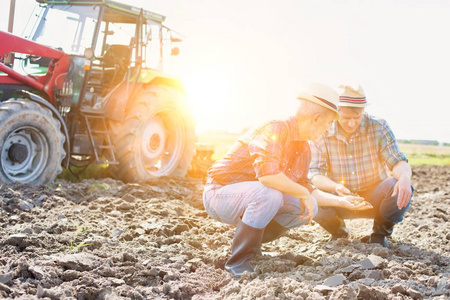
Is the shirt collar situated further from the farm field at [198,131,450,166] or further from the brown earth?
the farm field at [198,131,450,166]

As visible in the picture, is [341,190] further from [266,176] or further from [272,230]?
[266,176]

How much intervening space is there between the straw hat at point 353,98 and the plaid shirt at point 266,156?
733 millimetres

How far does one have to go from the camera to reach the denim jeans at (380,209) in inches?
174

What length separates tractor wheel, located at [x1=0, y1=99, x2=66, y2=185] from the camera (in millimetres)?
6055

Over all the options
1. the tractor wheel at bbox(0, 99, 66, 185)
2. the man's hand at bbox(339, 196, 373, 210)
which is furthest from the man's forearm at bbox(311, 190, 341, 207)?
the tractor wheel at bbox(0, 99, 66, 185)

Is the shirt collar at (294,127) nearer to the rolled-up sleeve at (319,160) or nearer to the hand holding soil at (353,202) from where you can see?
the hand holding soil at (353,202)

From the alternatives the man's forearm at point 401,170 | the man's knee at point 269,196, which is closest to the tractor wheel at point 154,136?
the man's forearm at point 401,170

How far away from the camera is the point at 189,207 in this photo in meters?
6.11

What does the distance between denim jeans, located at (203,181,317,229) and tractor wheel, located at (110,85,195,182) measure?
3906mm

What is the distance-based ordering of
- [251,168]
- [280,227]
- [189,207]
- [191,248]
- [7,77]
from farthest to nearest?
[7,77] < [189,207] < [191,248] < [280,227] < [251,168]

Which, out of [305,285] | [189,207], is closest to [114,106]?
[189,207]

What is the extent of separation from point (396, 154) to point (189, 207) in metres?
2.57

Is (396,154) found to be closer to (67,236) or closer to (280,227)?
(280,227)

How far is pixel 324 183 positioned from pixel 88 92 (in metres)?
4.22
